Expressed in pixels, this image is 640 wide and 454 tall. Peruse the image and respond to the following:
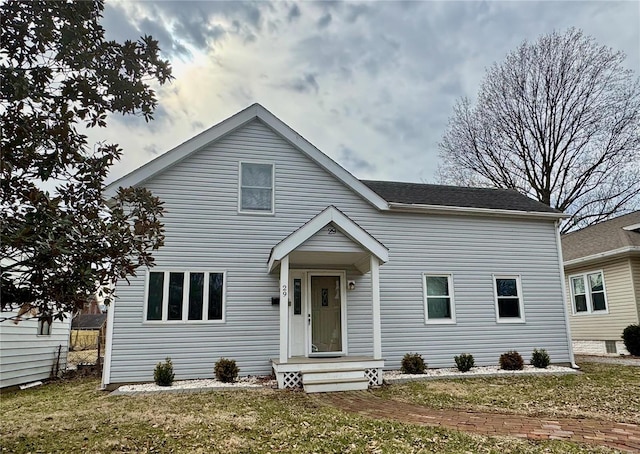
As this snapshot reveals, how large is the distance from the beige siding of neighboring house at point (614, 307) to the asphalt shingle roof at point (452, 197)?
166 inches

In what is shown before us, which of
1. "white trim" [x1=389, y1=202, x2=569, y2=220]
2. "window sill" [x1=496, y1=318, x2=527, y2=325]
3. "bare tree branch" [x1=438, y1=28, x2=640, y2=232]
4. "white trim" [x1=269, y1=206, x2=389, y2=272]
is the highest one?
"bare tree branch" [x1=438, y1=28, x2=640, y2=232]

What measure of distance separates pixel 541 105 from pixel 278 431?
22.5m

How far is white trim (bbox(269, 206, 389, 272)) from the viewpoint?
342 inches

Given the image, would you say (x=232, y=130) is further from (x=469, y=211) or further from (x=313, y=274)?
(x=469, y=211)

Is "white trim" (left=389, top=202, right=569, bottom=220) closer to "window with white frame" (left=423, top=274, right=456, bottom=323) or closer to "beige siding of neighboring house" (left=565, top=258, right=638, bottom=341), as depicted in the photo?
"window with white frame" (left=423, top=274, right=456, bottom=323)

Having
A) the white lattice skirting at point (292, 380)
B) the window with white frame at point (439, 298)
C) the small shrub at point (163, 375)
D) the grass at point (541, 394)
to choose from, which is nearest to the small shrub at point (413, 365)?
the grass at point (541, 394)

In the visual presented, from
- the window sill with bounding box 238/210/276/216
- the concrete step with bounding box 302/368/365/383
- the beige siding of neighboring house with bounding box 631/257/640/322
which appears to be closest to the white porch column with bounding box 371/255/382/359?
the concrete step with bounding box 302/368/365/383

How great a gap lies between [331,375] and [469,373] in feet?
12.2

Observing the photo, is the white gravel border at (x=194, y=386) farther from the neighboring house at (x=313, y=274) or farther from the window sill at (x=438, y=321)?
the window sill at (x=438, y=321)

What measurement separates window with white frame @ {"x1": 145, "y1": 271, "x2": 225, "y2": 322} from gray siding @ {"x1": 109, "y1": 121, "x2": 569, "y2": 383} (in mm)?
185

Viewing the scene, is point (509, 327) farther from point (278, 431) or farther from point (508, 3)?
point (508, 3)

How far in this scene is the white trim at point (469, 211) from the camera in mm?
11133

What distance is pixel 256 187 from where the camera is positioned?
10.5 metres

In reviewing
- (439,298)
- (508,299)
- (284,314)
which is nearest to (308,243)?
(284,314)
